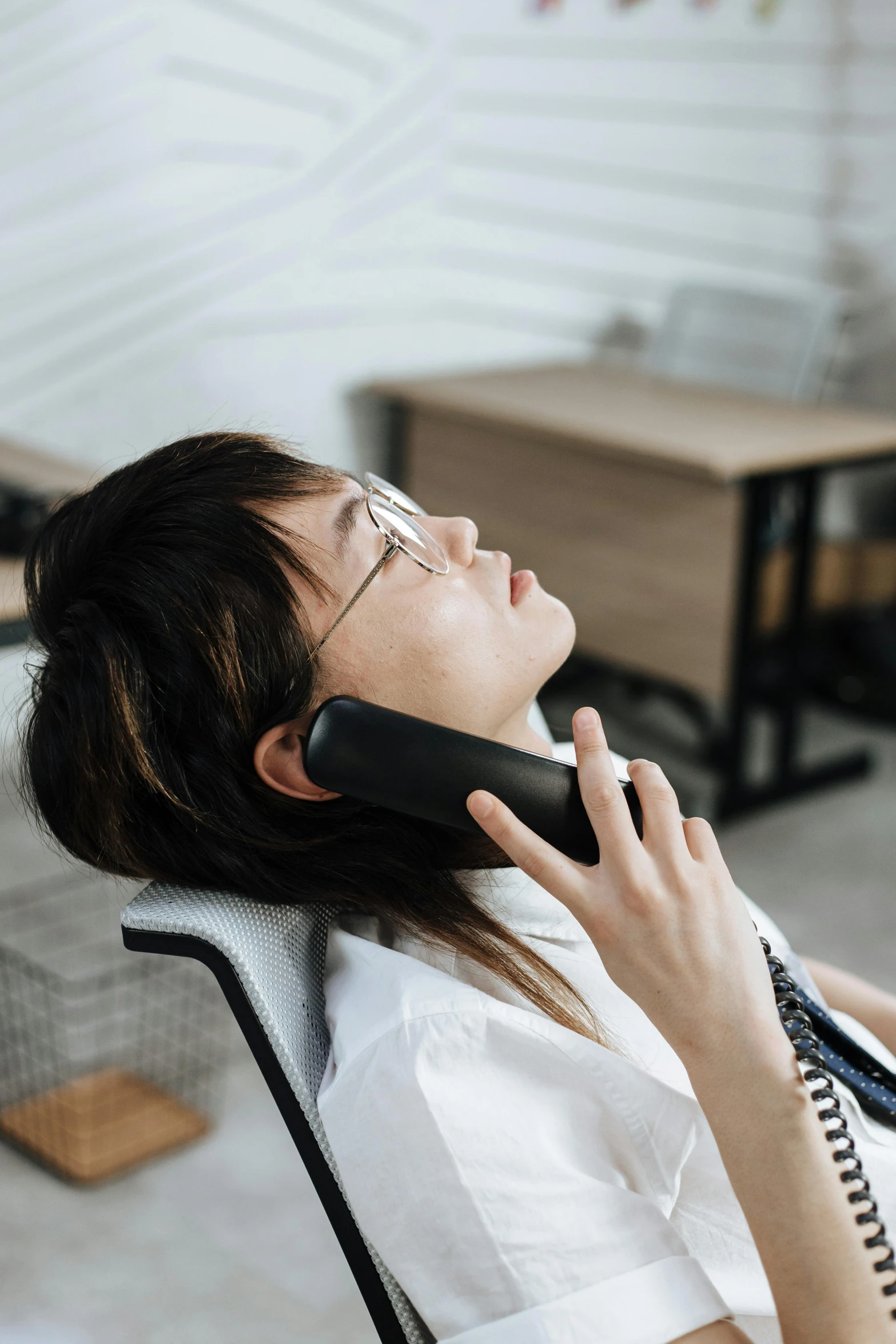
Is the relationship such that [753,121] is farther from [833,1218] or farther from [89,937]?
[833,1218]

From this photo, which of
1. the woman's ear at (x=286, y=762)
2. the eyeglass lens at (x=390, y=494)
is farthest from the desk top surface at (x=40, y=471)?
the woman's ear at (x=286, y=762)

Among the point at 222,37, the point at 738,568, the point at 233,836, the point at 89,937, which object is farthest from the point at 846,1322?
the point at 222,37

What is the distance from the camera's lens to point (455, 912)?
35.9 inches

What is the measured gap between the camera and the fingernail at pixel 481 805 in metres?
0.77

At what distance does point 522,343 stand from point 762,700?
128 cm

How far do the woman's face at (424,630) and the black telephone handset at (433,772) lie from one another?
6cm

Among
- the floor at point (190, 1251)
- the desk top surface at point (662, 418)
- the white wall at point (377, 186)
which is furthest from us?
the white wall at point (377, 186)

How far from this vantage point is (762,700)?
12.1 feet

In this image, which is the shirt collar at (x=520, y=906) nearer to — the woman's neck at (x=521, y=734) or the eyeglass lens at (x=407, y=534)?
the woman's neck at (x=521, y=734)

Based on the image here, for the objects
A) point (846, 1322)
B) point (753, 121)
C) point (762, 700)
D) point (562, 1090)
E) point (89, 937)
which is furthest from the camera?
point (753, 121)

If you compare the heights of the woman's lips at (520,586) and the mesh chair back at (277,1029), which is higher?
the woman's lips at (520,586)

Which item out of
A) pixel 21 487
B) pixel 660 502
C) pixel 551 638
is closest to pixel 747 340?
pixel 660 502

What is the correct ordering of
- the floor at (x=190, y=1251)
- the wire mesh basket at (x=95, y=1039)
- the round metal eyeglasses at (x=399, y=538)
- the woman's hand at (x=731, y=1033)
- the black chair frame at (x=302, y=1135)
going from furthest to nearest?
the wire mesh basket at (x=95, y=1039) < the floor at (x=190, y=1251) < the round metal eyeglasses at (x=399, y=538) < the black chair frame at (x=302, y=1135) < the woman's hand at (x=731, y=1033)

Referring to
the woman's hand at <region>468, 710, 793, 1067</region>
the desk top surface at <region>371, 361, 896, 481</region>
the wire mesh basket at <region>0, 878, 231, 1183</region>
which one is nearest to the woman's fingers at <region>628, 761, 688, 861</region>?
the woman's hand at <region>468, 710, 793, 1067</region>
